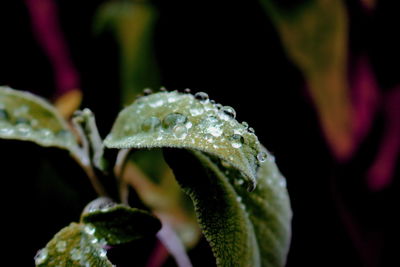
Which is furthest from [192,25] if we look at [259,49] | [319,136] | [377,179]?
[377,179]

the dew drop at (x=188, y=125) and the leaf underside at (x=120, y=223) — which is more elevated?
the dew drop at (x=188, y=125)

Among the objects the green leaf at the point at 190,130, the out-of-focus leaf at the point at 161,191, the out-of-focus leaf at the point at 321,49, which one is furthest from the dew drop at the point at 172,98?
the out-of-focus leaf at the point at 321,49

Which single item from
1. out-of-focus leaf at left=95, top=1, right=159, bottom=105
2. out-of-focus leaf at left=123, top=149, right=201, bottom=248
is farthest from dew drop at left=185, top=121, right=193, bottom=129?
out-of-focus leaf at left=95, top=1, right=159, bottom=105

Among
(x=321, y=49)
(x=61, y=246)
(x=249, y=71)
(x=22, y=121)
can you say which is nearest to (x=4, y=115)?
(x=22, y=121)

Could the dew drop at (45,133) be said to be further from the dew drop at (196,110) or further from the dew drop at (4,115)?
the dew drop at (196,110)

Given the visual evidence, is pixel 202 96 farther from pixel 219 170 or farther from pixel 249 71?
pixel 249 71

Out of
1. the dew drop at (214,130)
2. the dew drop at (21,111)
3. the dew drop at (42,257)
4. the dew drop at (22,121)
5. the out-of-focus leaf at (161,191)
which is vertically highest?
the dew drop at (214,130)

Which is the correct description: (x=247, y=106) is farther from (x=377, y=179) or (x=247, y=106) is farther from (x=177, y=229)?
(x=377, y=179)
